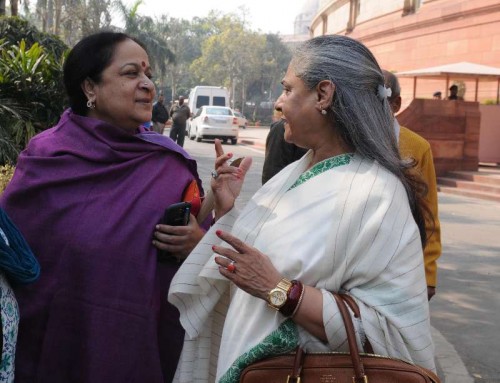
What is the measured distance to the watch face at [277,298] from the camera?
1881 millimetres

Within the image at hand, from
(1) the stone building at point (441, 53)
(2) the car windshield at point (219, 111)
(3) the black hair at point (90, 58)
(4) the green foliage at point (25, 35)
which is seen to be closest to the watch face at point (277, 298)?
(3) the black hair at point (90, 58)

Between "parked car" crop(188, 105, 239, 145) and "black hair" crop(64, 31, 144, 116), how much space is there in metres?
25.3

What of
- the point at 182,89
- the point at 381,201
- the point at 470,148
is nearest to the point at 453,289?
the point at 381,201

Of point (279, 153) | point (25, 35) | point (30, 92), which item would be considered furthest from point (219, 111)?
point (279, 153)

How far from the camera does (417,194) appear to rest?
2096 millimetres

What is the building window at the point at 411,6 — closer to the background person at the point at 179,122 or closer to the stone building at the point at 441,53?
the stone building at the point at 441,53

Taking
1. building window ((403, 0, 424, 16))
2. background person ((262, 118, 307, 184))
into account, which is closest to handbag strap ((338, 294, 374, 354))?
background person ((262, 118, 307, 184))

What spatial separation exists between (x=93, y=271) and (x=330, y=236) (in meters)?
0.90

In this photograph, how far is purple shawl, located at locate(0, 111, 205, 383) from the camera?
240 centimetres

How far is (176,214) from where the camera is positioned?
2.49 m

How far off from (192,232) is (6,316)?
2.48 ft

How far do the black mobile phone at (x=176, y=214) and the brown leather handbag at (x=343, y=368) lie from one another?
0.74 meters

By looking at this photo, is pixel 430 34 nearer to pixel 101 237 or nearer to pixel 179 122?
pixel 179 122

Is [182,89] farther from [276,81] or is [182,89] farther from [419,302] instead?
[419,302]
